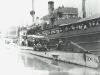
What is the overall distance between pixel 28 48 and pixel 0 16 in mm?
2150

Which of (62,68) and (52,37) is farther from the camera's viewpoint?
(52,37)

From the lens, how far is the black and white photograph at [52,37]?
14.8 ft

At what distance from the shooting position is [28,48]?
6.23 m

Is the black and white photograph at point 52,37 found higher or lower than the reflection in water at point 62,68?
higher

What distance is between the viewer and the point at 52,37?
556 centimetres

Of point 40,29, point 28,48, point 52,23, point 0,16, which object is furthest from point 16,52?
point 0,16

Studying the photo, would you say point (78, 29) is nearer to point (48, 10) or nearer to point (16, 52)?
point (48, 10)

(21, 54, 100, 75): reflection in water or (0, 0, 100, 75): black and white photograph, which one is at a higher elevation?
(0, 0, 100, 75): black and white photograph

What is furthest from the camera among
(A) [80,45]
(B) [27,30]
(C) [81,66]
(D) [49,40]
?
(B) [27,30]

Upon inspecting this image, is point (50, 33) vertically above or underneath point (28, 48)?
above

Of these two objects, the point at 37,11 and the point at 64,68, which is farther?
the point at 37,11

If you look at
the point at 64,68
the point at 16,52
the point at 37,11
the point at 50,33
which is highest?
the point at 37,11

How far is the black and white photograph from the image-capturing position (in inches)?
178

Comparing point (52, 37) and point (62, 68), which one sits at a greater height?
point (52, 37)
